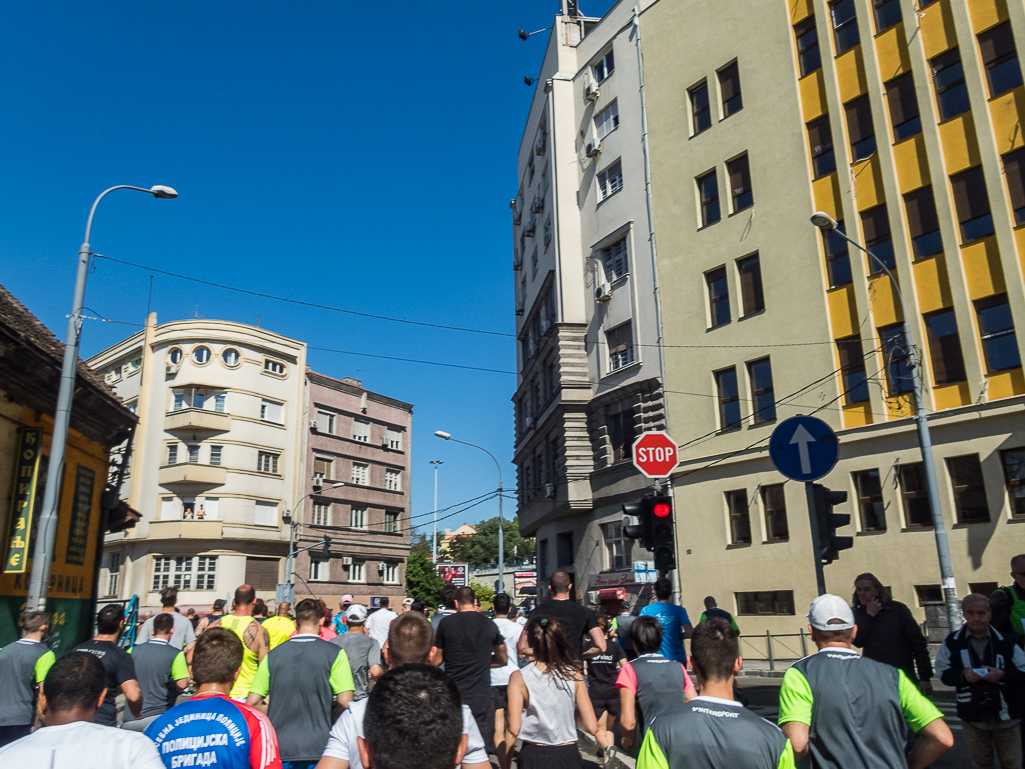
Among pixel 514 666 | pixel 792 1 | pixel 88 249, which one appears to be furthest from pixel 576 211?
pixel 514 666

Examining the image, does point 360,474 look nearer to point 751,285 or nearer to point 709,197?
point 709,197

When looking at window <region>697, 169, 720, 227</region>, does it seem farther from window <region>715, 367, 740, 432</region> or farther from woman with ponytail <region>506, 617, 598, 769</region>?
woman with ponytail <region>506, 617, 598, 769</region>

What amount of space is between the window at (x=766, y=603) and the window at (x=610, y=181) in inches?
596

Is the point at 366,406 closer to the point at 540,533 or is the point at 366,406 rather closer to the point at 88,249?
the point at 540,533

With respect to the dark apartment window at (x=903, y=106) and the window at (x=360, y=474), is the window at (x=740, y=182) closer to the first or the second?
the dark apartment window at (x=903, y=106)

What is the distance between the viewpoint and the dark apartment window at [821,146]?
76.8 ft

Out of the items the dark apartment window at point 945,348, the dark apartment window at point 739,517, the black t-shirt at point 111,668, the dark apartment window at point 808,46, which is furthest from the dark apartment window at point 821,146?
the black t-shirt at point 111,668

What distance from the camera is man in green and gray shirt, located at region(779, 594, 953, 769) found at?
13.1 feet

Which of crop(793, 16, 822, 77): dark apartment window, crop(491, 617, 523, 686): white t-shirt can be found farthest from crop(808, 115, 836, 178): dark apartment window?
crop(491, 617, 523, 686): white t-shirt

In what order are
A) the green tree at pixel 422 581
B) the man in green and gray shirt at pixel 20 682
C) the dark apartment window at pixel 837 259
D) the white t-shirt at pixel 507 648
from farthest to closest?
the green tree at pixel 422 581
the dark apartment window at pixel 837 259
the white t-shirt at pixel 507 648
the man in green and gray shirt at pixel 20 682

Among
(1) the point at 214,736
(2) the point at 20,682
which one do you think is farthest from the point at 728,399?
(1) the point at 214,736

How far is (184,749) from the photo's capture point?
153 inches

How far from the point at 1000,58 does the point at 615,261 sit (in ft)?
43.8

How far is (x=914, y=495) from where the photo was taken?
2031 centimetres
